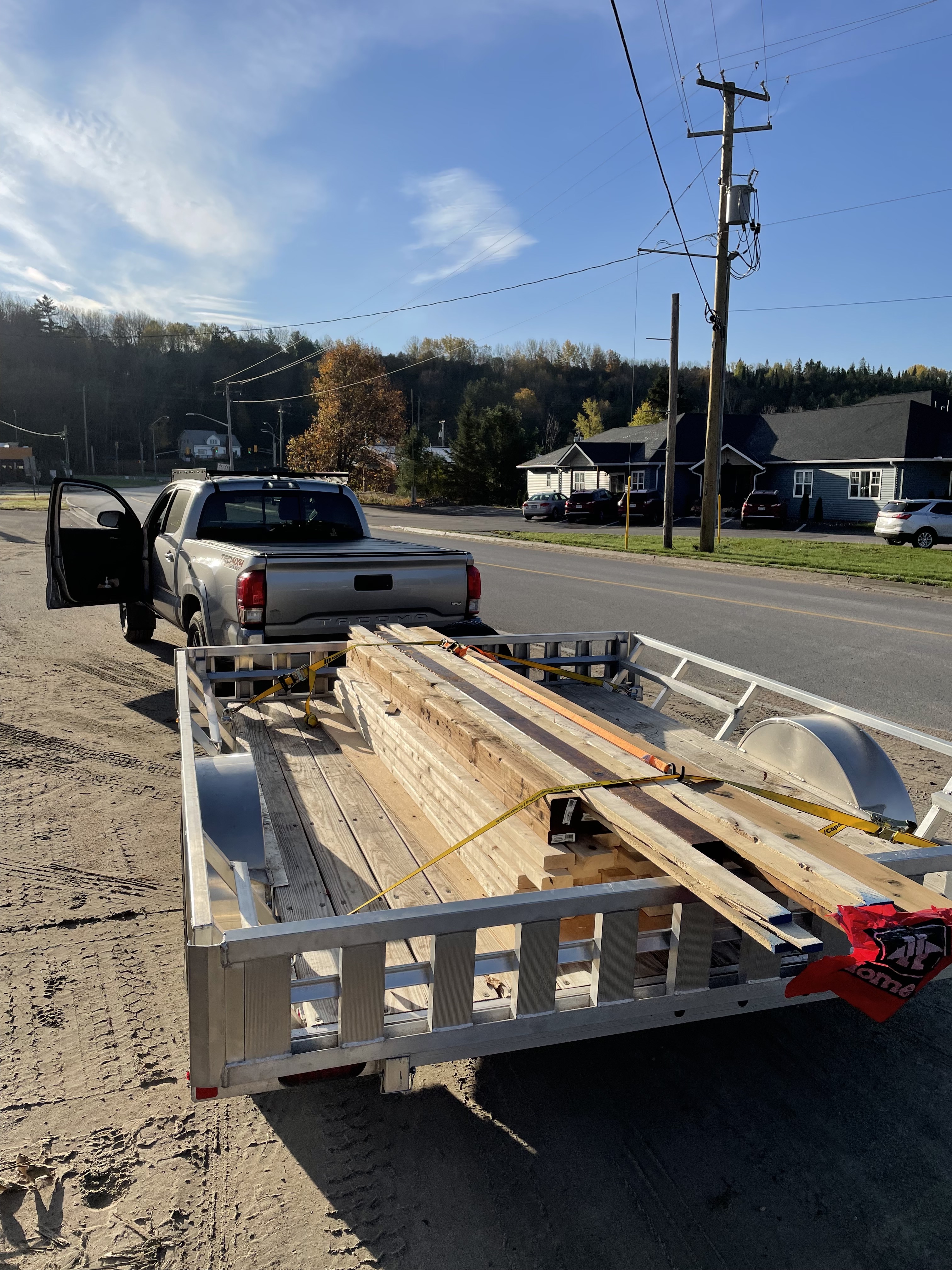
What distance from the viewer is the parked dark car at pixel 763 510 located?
39938 millimetres

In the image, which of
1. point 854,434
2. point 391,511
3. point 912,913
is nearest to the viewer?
point 912,913

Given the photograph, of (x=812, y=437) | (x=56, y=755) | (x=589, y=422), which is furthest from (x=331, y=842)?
(x=589, y=422)

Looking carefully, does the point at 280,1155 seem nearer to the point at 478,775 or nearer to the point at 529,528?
the point at 478,775

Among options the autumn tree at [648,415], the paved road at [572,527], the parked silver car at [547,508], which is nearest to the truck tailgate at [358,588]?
the paved road at [572,527]

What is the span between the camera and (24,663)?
9.52m

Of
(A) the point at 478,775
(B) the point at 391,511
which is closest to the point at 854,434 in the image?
(B) the point at 391,511

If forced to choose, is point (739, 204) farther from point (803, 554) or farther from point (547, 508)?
point (547, 508)

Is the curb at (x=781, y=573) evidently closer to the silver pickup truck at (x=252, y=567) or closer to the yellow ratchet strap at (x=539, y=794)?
the silver pickup truck at (x=252, y=567)

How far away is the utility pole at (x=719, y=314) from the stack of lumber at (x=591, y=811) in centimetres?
1933

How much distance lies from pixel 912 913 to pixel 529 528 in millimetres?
36379

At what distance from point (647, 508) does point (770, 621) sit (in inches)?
1246

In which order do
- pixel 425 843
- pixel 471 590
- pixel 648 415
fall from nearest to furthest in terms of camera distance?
pixel 425 843 < pixel 471 590 < pixel 648 415

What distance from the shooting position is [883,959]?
2.16 meters

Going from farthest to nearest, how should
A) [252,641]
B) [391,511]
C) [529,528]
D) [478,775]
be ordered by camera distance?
[391,511], [529,528], [252,641], [478,775]
